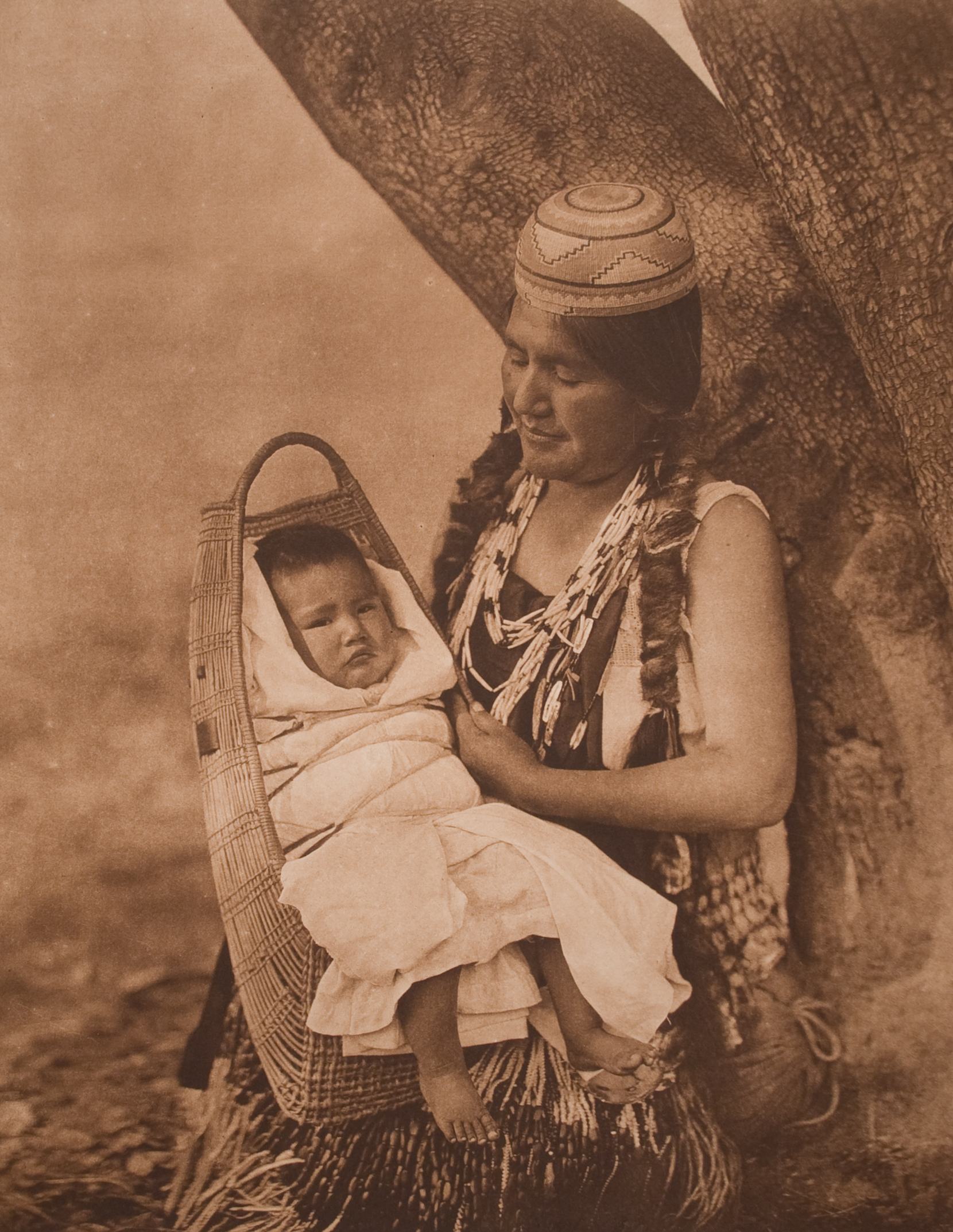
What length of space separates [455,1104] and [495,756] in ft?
2.11

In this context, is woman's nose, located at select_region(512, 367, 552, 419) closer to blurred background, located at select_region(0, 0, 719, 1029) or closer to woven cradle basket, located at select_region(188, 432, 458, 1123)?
blurred background, located at select_region(0, 0, 719, 1029)

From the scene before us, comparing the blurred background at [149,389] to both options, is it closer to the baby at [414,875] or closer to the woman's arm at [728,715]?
the baby at [414,875]

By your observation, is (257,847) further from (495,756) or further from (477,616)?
(477,616)

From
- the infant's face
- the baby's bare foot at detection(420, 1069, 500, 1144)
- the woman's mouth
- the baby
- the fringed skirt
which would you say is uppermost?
the woman's mouth

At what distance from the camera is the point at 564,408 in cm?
238

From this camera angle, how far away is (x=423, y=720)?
241cm

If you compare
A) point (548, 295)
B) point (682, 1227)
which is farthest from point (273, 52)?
point (682, 1227)

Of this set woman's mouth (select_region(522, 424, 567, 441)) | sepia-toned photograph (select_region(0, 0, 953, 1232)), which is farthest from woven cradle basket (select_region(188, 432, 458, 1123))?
woman's mouth (select_region(522, 424, 567, 441))

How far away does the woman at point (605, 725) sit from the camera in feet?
7.64

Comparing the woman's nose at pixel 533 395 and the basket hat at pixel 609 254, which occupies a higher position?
the basket hat at pixel 609 254

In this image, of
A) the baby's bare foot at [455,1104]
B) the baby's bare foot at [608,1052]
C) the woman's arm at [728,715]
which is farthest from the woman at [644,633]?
the baby's bare foot at [455,1104]

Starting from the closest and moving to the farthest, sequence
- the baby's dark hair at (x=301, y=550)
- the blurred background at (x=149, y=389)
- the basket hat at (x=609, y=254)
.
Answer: the basket hat at (x=609, y=254) < the baby's dark hair at (x=301, y=550) < the blurred background at (x=149, y=389)

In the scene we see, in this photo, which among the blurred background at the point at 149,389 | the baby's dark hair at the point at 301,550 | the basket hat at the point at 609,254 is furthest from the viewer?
the blurred background at the point at 149,389

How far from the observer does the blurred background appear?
8.57ft
